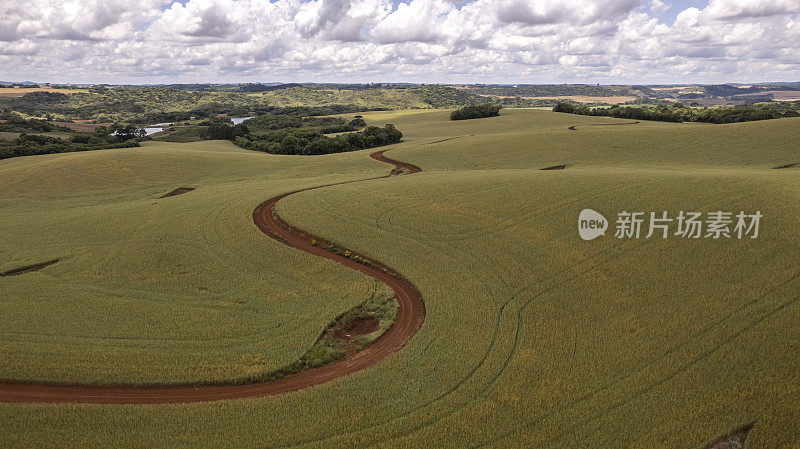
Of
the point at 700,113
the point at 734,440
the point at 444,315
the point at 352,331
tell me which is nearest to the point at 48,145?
the point at 352,331

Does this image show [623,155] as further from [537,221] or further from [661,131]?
[537,221]

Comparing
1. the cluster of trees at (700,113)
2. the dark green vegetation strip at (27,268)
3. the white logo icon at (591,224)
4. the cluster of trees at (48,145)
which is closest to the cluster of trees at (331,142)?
the cluster of trees at (48,145)

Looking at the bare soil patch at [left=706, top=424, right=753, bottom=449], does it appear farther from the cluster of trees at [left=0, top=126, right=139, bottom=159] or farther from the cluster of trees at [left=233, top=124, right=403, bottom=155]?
the cluster of trees at [left=0, top=126, right=139, bottom=159]

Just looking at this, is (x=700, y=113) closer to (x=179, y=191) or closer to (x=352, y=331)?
(x=352, y=331)

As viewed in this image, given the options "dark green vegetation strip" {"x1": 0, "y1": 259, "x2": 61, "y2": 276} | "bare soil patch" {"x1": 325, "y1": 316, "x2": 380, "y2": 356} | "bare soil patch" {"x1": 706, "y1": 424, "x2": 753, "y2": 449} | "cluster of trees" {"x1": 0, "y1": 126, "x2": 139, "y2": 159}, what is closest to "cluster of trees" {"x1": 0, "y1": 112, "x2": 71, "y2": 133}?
"cluster of trees" {"x1": 0, "y1": 126, "x2": 139, "y2": 159}

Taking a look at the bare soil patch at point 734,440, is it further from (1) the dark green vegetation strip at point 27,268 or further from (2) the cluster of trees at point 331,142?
(2) the cluster of trees at point 331,142

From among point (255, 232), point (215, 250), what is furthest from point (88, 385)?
point (255, 232)
